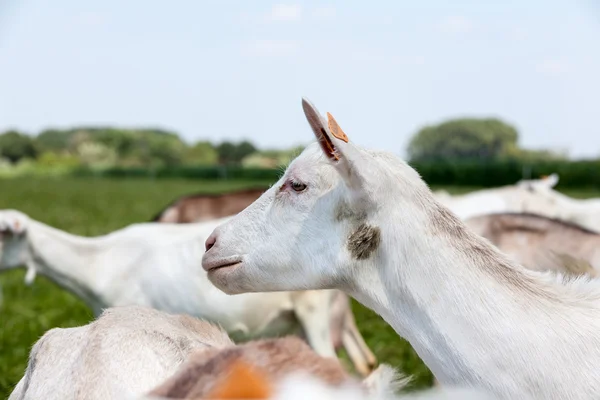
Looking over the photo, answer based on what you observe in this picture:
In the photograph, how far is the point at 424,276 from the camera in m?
2.51

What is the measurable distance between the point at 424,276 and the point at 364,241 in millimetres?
245

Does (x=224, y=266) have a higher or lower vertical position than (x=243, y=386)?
lower

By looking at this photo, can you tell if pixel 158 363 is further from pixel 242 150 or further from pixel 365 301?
pixel 242 150

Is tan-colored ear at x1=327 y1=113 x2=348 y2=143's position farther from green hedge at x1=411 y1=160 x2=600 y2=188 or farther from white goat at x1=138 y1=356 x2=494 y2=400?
green hedge at x1=411 y1=160 x2=600 y2=188

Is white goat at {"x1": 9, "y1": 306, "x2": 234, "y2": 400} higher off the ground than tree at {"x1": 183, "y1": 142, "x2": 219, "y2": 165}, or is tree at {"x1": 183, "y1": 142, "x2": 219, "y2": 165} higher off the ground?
white goat at {"x1": 9, "y1": 306, "x2": 234, "y2": 400}

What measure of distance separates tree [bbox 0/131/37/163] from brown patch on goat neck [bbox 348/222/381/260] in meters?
92.3

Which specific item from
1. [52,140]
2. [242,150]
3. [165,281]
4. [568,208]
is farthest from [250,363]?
[52,140]

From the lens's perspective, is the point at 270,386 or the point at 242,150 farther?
the point at 242,150

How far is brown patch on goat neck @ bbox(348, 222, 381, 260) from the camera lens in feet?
8.46

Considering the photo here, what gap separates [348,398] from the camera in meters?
1.41

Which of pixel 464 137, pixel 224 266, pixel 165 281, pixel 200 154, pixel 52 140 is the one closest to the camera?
pixel 224 266

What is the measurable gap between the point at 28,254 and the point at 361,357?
10.6ft

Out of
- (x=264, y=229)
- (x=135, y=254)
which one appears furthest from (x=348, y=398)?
(x=135, y=254)

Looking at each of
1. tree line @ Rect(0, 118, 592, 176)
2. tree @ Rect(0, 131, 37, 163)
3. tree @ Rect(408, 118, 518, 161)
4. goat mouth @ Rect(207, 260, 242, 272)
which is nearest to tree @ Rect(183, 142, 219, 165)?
tree line @ Rect(0, 118, 592, 176)
